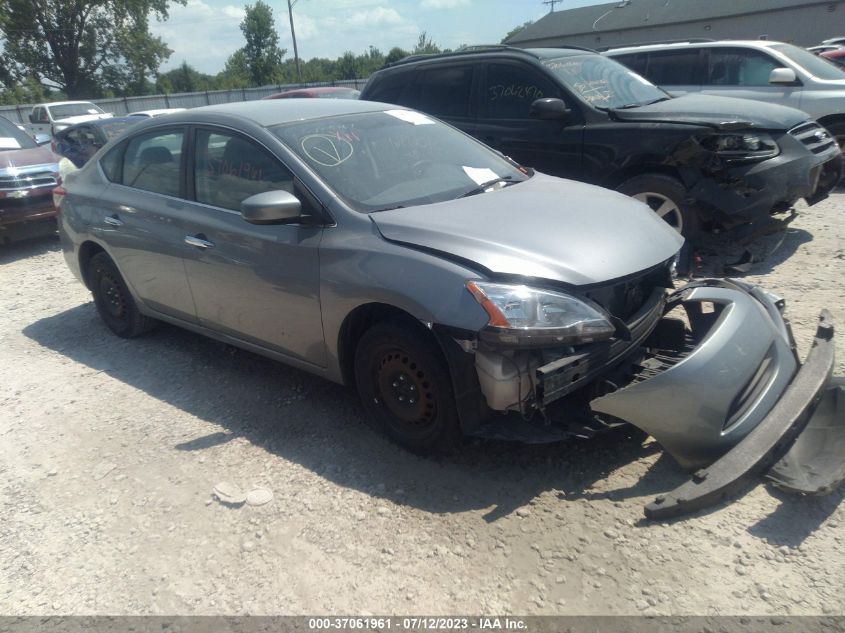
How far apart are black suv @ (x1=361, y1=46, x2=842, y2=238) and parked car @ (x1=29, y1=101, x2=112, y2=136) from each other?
18.1m

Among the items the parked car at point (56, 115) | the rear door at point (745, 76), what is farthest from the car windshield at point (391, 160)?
the parked car at point (56, 115)

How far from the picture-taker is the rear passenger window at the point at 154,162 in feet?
14.4

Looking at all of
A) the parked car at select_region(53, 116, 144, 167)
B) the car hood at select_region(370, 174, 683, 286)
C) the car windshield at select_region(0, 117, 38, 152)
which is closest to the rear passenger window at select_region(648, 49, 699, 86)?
the car hood at select_region(370, 174, 683, 286)

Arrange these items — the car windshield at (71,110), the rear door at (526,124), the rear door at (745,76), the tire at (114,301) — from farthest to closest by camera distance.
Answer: the car windshield at (71,110) → the rear door at (745,76) → the rear door at (526,124) → the tire at (114,301)

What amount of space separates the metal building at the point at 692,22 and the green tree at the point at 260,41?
102ft

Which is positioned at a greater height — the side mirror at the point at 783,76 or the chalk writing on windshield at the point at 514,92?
the chalk writing on windshield at the point at 514,92

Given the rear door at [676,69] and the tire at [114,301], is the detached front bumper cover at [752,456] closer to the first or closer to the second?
the tire at [114,301]

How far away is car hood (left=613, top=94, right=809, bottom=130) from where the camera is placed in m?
5.52

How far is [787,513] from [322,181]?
2.72 m

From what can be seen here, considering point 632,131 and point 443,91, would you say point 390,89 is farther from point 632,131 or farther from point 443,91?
point 632,131

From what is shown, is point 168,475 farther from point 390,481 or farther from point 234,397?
point 390,481

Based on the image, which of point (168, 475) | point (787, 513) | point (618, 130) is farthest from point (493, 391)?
point (618, 130)

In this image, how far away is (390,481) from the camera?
3.25 m

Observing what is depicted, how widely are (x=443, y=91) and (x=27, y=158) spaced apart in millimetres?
6013
